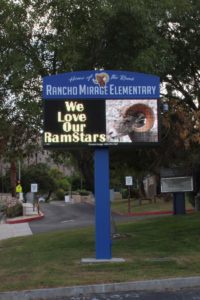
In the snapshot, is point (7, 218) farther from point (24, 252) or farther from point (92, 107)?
point (92, 107)

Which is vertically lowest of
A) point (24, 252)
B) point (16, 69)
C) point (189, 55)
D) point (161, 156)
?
point (24, 252)

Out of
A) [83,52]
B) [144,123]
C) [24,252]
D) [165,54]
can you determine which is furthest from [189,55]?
[24,252]

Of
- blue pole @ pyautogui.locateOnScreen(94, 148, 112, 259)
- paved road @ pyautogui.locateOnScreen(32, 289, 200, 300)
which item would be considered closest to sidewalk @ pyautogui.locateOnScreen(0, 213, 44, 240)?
blue pole @ pyautogui.locateOnScreen(94, 148, 112, 259)

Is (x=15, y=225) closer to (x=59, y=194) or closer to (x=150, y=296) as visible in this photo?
(x=150, y=296)

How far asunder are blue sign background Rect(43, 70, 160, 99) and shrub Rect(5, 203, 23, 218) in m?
26.8

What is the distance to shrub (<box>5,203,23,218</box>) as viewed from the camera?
38.8 m

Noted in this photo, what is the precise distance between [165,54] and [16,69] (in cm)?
408

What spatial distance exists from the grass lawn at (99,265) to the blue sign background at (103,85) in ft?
12.1

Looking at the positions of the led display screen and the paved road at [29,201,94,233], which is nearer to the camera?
the led display screen

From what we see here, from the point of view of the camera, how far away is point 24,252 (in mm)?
16109

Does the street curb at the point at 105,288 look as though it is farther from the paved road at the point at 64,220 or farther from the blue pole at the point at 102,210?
the paved road at the point at 64,220

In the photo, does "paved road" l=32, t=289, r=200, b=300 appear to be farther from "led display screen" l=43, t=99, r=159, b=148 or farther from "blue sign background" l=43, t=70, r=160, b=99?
"blue sign background" l=43, t=70, r=160, b=99

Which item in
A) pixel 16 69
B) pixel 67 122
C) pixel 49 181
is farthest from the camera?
pixel 49 181

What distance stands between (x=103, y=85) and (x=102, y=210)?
9.08 feet
